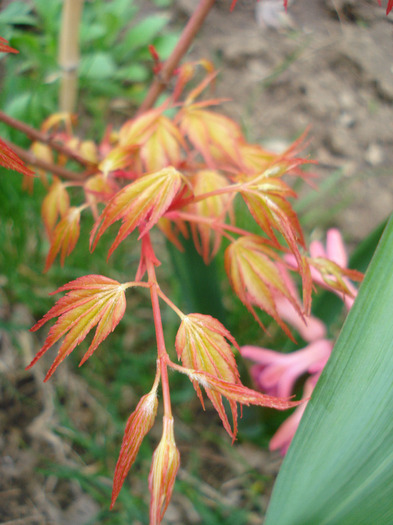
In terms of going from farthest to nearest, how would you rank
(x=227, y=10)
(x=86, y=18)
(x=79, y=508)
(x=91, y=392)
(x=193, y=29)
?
(x=227, y=10) → (x=86, y=18) → (x=91, y=392) → (x=79, y=508) → (x=193, y=29)

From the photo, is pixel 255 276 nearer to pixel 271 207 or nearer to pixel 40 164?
pixel 271 207

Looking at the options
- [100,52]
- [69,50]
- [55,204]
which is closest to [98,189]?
[55,204]

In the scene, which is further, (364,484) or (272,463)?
(272,463)

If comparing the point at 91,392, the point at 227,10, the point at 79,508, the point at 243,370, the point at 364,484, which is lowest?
the point at 79,508

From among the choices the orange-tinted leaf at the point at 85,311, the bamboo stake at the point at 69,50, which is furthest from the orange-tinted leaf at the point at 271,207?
the bamboo stake at the point at 69,50

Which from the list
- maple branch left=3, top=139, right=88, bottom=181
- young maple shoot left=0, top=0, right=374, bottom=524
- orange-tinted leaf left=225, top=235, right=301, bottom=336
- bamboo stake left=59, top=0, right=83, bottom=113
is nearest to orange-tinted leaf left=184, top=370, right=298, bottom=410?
young maple shoot left=0, top=0, right=374, bottom=524

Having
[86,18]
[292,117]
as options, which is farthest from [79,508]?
[86,18]

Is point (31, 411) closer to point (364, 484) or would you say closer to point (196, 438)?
point (196, 438)
